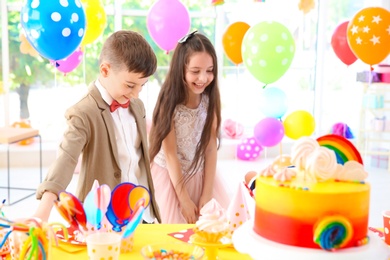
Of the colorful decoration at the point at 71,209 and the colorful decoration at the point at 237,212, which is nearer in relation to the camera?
the colorful decoration at the point at 71,209

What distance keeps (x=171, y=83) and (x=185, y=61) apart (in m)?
0.12

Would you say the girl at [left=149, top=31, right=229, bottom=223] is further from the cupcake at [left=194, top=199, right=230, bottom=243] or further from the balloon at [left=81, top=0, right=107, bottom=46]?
the balloon at [left=81, top=0, right=107, bottom=46]

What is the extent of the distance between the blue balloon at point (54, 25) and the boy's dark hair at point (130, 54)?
899 mm

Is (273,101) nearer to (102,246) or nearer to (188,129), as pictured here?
(188,129)

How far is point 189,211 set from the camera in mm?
2578

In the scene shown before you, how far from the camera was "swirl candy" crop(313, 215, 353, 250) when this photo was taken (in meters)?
1.21

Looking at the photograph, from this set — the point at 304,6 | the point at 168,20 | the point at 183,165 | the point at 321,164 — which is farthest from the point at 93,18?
the point at 321,164

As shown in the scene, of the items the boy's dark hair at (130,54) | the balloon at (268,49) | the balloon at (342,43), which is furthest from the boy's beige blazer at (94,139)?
the balloon at (342,43)

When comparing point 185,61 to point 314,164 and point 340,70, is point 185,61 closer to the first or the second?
point 314,164

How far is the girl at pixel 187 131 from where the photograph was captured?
2.57 m

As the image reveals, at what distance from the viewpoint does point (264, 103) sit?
4.53m

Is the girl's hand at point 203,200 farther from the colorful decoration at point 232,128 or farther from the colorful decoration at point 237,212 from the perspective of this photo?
the colorful decoration at point 232,128

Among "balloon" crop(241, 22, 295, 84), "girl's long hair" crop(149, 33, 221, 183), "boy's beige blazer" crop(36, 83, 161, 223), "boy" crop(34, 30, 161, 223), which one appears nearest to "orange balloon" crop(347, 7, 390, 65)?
"balloon" crop(241, 22, 295, 84)

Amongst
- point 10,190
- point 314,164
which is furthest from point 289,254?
point 10,190
